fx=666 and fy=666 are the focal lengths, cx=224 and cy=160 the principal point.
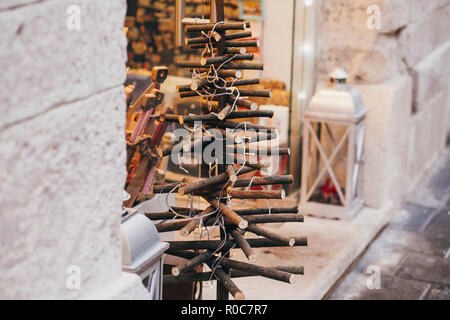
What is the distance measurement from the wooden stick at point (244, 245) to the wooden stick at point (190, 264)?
0.37ft

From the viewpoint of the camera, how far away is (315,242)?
167 inches

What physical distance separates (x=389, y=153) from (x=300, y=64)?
0.93 m

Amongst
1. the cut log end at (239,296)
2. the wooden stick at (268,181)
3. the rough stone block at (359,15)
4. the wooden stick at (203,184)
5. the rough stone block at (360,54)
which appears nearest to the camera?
the cut log end at (239,296)

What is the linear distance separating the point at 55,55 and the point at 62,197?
0.94 ft

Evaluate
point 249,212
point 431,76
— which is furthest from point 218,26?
point 431,76

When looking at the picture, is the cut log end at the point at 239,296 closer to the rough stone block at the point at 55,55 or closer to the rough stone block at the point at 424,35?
the rough stone block at the point at 55,55

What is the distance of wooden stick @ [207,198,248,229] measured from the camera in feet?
7.25

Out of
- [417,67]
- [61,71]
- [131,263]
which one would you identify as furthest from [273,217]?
[417,67]

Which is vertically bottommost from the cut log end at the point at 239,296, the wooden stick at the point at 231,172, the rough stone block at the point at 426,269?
the rough stone block at the point at 426,269

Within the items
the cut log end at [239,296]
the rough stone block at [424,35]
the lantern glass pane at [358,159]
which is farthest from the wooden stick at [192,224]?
the rough stone block at [424,35]

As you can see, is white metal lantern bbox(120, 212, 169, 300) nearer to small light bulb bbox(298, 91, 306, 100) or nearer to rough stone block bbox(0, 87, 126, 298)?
rough stone block bbox(0, 87, 126, 298)

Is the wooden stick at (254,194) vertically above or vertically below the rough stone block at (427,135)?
above

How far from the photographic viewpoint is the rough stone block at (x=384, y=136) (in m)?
4.67
